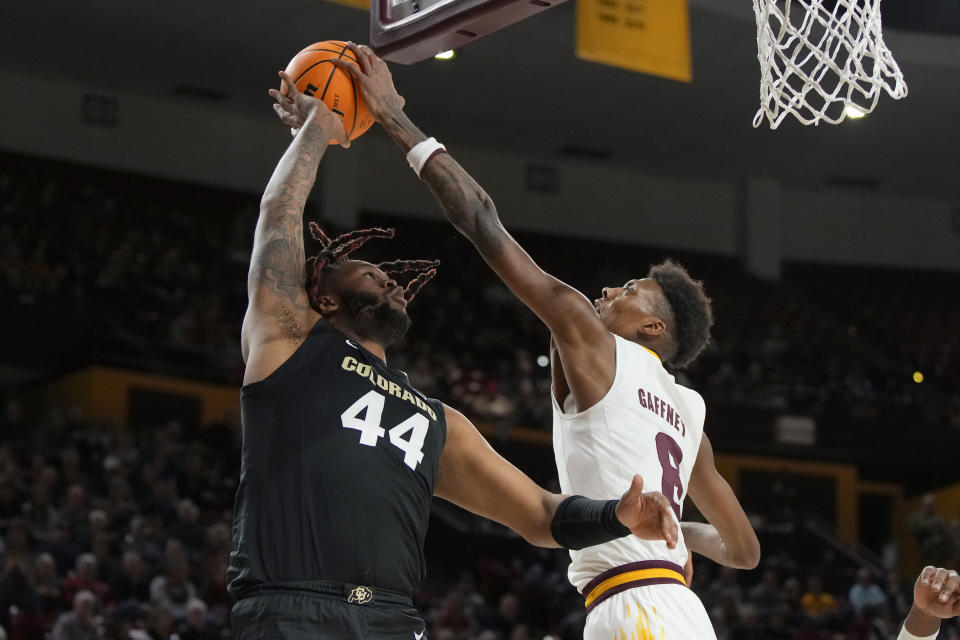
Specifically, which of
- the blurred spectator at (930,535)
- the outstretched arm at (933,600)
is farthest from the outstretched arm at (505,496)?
the blurred spectator at (930,535)

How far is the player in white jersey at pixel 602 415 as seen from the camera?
3662 mm

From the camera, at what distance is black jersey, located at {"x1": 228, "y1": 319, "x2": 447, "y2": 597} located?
296cm

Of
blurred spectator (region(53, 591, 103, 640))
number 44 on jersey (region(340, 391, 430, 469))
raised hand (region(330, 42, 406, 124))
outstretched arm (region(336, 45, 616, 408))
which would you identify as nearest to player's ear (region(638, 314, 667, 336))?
outstretched arm (region(336, 45, 616, 408))

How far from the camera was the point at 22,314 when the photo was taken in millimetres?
14914

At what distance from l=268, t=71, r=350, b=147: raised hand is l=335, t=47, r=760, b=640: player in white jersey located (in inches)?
8.9

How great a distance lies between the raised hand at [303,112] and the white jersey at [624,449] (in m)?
1.09

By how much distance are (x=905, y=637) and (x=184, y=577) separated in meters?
7.27

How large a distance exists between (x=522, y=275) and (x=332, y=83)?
865 millimetres

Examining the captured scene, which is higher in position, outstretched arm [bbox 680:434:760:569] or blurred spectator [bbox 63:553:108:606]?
outstretched arm [bbox 680:434:760:569]

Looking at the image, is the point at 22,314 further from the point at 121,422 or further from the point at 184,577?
the point at 184,577

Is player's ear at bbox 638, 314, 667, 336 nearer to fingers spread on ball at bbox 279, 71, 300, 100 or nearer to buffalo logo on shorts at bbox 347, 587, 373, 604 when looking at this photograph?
fingers spread on ball at bbox 279, 71, 300, 100

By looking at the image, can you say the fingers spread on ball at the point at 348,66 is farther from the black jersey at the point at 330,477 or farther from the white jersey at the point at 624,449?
the white jersey at the point at 624,449

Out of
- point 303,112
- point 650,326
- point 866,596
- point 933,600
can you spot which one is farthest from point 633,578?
point 866,596

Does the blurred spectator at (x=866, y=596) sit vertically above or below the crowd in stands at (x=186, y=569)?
below
